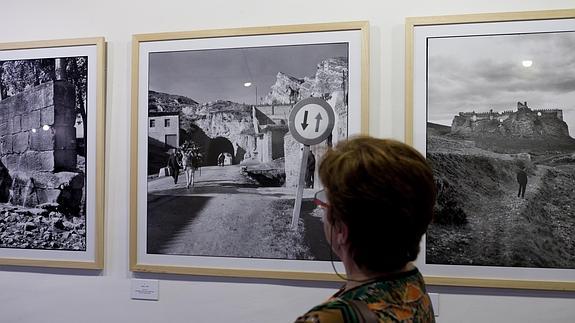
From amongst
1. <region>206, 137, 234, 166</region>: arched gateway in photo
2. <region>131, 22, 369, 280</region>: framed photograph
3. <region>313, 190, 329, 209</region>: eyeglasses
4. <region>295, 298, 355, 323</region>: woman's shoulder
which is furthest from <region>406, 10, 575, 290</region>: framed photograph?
<region>295, 298, 355, 323</region>: woman's shoulder

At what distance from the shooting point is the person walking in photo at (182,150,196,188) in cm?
179

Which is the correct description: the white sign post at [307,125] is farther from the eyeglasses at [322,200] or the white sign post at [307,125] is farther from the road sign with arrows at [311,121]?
the eyeglasses at [322,200]

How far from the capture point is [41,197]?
1915 mm

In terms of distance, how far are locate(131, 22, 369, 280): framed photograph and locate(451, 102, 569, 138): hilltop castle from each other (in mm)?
336

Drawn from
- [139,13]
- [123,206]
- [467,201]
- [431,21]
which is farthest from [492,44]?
[123,206]

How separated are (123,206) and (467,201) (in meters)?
1.27

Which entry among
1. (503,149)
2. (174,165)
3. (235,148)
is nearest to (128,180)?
(174,165)

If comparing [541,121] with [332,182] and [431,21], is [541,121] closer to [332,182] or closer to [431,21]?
[431,21]

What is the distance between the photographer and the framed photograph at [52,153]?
1869 mm

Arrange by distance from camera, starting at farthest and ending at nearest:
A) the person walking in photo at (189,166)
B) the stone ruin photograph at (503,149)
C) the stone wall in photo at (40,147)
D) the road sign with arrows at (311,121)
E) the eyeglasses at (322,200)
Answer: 1. the stone wall in photo at (40,147)
2. the person walking in photo at (189,166)
3. the road sign with arrows at (311,121)
4. the stone ruin photograph at (503,149)
5. the eyeglasses at (322,200)

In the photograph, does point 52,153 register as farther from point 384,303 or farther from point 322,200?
point 384,303

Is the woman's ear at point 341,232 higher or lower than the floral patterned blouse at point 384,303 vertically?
higher

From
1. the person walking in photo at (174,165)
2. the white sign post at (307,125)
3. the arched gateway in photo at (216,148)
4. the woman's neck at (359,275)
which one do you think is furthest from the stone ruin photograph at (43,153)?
the woman's neck at (359,275)

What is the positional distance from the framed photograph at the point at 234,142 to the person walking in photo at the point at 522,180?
53 centimetres
